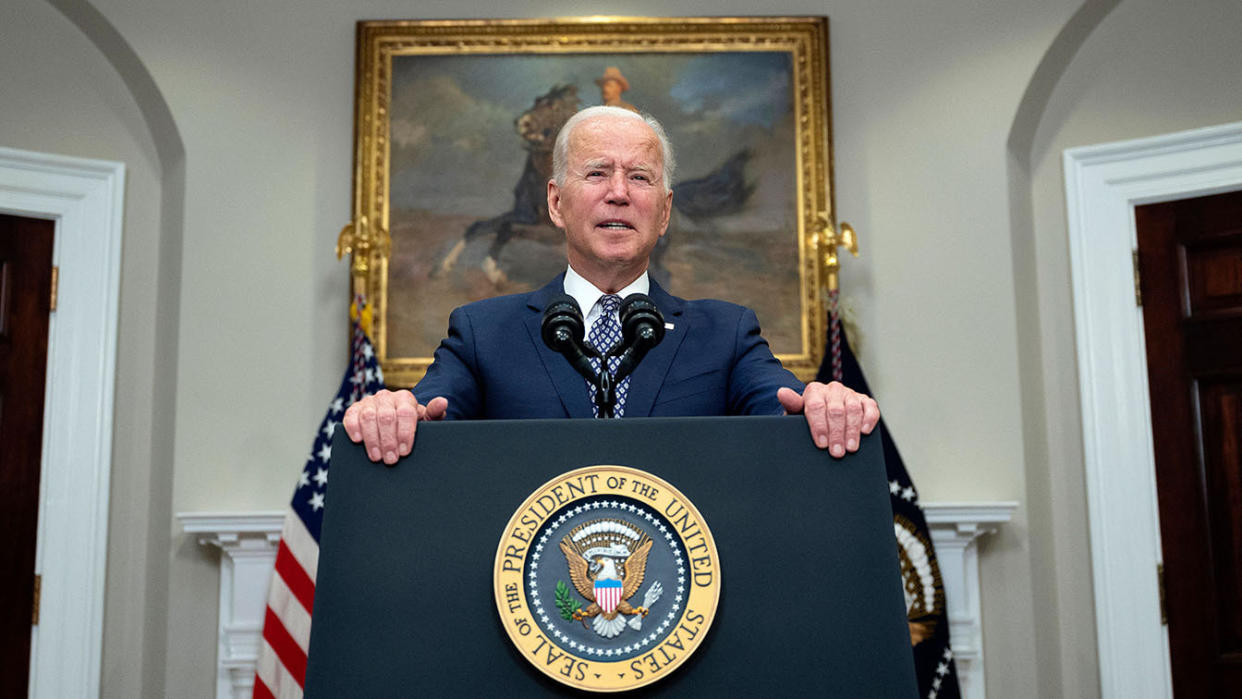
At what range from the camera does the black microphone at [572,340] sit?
1528 millimetres

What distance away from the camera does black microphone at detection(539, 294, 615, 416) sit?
1.53 m

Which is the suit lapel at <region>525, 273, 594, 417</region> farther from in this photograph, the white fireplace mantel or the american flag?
the white fireplace mantel

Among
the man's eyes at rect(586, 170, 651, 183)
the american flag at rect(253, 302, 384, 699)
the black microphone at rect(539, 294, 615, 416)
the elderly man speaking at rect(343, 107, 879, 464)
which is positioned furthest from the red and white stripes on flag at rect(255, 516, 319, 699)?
the black microphone at rect(539, 294, 615, 416)

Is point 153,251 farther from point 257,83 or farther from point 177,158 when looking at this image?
point 257,83

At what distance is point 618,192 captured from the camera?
6.22 ft

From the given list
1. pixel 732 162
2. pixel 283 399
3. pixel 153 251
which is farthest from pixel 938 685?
pixel 153 251

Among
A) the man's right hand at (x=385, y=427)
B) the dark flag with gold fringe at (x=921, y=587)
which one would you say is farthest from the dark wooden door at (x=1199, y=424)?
the man's right hand at (x=385, y=427)

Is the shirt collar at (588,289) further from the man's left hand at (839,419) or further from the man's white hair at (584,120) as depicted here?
the man's left hand at (839,419)

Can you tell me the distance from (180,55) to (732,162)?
2299 mm

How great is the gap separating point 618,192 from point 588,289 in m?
0.17

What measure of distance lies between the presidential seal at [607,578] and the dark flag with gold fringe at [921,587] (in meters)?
2.81

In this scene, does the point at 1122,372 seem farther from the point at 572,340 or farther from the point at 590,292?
the point at 572,340

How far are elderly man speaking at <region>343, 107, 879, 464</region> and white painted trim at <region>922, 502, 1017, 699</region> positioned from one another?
8.43ft

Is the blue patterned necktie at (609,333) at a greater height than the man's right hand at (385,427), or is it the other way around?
the blue patterned necktie at (609,333)
